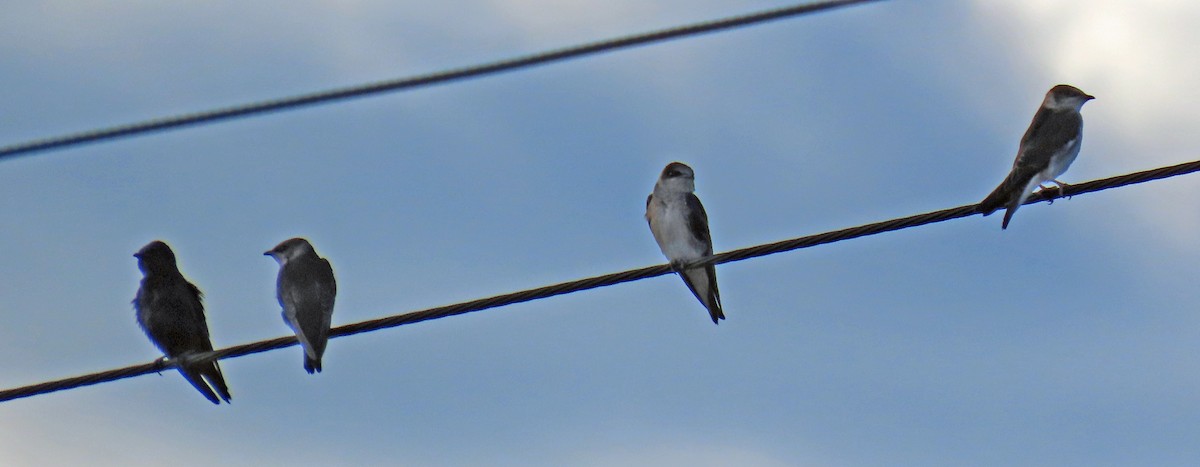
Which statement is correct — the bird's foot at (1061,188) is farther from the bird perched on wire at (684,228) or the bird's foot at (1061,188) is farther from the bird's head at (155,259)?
the bird's head at (155,259)

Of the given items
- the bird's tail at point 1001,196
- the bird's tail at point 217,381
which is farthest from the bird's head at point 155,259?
the bird's tail at point 1001,196

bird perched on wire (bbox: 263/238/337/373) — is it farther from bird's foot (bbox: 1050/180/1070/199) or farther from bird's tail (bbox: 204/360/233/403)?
bird's foot (bbox: 1050/180/1070/199)

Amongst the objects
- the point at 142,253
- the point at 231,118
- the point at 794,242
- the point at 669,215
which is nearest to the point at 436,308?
the point at 794,242

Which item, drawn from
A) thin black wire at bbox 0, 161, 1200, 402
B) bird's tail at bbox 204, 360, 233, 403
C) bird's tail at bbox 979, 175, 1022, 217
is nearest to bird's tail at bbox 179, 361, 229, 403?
bird's tail at bbox 204, 360, 233, 403

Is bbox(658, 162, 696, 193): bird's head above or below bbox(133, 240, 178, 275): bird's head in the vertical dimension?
below

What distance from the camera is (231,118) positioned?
4242mm

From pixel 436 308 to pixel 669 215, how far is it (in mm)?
4041

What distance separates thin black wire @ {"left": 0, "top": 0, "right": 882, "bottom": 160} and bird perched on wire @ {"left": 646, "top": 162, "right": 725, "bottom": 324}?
5785 mm

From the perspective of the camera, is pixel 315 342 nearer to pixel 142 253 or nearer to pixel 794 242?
pixel 142 253

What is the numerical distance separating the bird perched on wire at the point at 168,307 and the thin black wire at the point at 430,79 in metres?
5.63

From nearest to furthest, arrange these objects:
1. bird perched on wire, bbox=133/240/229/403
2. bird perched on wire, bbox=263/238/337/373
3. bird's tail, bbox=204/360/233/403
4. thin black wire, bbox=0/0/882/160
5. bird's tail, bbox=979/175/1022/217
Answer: thin black wire, bbox=0/0/882/160, bird's tail, bbox=979/175/1022/217, bird perched on wire, bbox=263/238/337/373, bird's tail, bbox=204/360/233/403, bird perched on wire, bbox=133/240/229/403

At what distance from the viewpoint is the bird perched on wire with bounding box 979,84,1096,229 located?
7.82m

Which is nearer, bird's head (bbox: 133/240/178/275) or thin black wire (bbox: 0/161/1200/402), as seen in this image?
thin black wire (bbox: 0/161/1200/402)

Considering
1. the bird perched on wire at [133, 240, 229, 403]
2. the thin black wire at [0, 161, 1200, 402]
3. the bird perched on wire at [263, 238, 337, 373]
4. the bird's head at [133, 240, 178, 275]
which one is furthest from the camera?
the bird's head at [133, 240, 178, 275]
